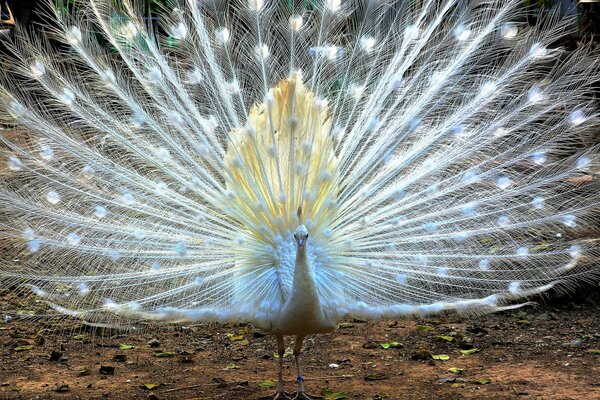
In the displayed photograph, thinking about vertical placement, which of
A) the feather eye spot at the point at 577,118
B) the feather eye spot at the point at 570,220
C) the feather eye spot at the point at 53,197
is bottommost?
the feather eye spot at the point at 570,220

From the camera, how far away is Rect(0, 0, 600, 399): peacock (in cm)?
473

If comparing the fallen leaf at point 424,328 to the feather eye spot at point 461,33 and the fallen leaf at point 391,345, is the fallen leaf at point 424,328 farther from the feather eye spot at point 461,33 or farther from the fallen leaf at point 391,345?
the feather eye spot at point 461,33

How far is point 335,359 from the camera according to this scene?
5758 millimetres

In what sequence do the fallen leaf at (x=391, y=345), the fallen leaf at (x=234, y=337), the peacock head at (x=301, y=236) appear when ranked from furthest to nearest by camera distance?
1. the fallen leaf at (x=234, y=337)
2. the fallen leaf at (x=391, y=345)
3. the peacock head at (x=301, y=236)

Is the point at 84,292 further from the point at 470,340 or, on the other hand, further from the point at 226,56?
the point at 470,340

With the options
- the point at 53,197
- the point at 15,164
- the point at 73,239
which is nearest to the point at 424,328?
the point at 73,239

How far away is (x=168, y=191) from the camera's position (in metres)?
4.91

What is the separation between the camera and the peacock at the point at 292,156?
473 cm

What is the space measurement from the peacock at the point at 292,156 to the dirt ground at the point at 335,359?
21.5 inches

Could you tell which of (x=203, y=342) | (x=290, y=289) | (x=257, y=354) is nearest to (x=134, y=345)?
(x=203, y=342)

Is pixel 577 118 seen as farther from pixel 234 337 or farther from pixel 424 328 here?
pixel 234 337

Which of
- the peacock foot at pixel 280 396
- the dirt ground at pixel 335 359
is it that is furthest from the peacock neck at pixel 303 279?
the dirt ground at pixel 335 359

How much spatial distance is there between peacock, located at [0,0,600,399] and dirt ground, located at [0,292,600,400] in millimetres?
546

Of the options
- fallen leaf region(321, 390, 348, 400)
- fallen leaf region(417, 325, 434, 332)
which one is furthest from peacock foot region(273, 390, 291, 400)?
fallen leaf region(417, 325, 434, 332)
